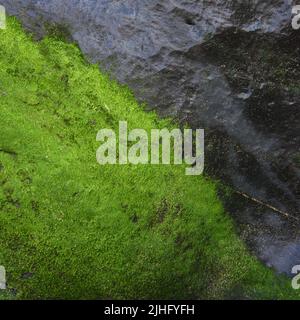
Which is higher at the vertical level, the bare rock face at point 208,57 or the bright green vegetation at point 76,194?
the bare rock face at point 208,57

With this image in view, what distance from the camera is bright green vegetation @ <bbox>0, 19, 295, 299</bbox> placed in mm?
4121

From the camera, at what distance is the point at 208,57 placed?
4184 millimetres

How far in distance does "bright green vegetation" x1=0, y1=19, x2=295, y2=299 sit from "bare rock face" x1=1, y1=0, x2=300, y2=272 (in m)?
A: 0.18

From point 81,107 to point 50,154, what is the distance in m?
0.45

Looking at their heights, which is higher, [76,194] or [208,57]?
[208,57]

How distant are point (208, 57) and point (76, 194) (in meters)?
1.49

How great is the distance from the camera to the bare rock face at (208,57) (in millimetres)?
4102

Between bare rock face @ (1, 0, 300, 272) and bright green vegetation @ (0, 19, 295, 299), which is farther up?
bare rock face @ (1, 0, 300, 272)

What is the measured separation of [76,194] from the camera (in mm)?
4156

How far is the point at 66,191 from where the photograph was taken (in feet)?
13.6

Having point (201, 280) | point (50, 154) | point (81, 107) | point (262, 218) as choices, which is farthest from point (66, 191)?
point (262, 218)

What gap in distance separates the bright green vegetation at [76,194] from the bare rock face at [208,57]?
178 millimetres

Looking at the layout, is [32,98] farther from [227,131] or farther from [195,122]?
[227,131]

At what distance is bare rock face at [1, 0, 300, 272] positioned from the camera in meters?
4.10
